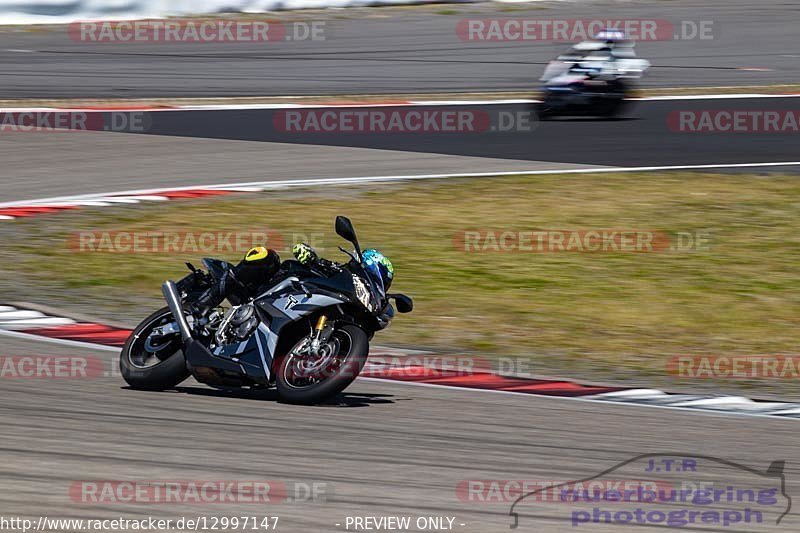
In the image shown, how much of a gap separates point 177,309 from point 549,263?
5395 millimetres

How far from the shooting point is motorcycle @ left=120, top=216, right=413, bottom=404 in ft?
21.8

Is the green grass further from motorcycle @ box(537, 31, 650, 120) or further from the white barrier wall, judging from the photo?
the white barrier wall

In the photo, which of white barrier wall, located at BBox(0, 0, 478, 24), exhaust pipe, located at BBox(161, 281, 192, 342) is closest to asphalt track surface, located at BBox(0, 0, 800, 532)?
exhaust pipe, located at BBox(161, 281, 192, 342)

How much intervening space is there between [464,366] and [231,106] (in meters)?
11.8

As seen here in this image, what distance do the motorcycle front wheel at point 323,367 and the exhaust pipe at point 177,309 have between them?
0.51 m

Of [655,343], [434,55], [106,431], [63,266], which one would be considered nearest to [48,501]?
[106,431]

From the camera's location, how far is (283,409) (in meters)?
6.73

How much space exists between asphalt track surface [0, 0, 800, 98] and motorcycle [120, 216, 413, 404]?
13.2 metres

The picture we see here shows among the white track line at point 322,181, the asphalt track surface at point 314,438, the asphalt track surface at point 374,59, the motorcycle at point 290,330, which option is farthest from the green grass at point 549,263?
the asphalt track surface at point 374,59

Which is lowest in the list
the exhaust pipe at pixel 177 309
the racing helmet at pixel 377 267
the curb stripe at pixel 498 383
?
the curb stripe at pixel 498 383

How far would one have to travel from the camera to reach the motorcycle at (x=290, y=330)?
262 inches

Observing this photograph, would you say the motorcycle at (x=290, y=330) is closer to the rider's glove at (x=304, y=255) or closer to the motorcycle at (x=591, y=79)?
the rider's glove at (x=304, y=255)

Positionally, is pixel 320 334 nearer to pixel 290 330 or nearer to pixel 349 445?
pixel 290 330

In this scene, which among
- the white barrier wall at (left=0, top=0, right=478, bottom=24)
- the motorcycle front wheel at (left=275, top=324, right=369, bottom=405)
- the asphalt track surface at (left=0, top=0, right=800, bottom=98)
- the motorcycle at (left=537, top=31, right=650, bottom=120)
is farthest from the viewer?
the white barrier wall at (left=0, top=0, right=478, bottom=24)
